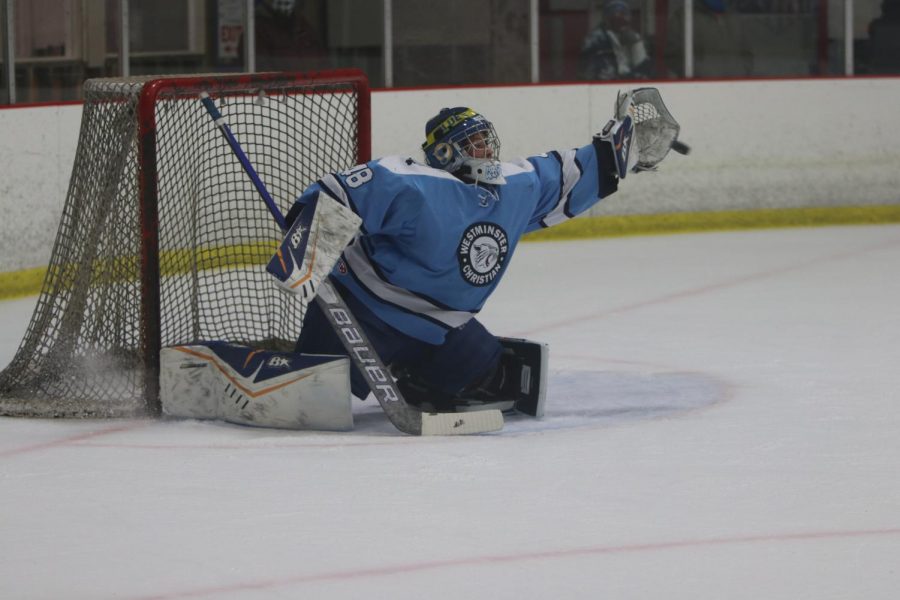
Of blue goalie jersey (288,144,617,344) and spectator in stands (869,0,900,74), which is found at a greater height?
spectator in stands (869,0,900,74)

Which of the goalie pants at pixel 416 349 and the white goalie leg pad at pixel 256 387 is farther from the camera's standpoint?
the goalie pants at pixel 416 349

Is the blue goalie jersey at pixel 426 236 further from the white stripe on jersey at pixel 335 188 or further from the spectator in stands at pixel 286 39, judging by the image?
the spectator in stands at pixel 286 39

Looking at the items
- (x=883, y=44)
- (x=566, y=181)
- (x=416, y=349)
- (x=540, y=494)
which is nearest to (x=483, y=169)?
(x=566, y=181)

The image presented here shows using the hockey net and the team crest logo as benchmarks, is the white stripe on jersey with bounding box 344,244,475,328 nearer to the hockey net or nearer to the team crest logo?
the team crest logo

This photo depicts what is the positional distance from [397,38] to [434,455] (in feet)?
13.0

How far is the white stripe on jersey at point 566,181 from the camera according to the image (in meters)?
3.96

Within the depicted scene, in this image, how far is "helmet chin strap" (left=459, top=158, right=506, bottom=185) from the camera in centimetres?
369

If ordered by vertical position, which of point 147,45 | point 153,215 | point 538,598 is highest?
point 147,45

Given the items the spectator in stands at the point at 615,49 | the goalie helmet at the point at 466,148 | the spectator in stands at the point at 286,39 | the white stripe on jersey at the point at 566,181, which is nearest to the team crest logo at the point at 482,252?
the goalie helmet at the point at 466,148

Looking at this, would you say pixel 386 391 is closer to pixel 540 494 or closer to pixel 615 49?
pixel 540 494

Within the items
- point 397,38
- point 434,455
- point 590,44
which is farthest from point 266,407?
point 590,44

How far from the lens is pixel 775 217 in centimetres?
776

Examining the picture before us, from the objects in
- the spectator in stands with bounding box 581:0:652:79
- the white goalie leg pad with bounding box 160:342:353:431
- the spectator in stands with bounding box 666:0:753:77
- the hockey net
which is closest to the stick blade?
the white goalie leg pad with bounding box 160:342:353:431

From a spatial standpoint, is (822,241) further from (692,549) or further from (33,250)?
(692,549)
